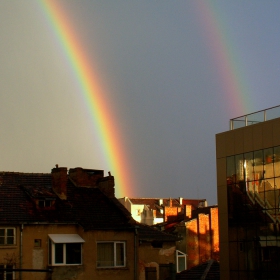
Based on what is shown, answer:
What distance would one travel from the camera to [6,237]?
150ft

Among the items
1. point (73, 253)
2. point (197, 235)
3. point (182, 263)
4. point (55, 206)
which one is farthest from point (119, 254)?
point (197, 235)

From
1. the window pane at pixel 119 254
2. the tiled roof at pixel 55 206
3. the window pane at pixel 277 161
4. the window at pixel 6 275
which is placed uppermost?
the window pane at pixel 277 161

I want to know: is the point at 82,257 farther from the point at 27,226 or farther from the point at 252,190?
the point at 252,190

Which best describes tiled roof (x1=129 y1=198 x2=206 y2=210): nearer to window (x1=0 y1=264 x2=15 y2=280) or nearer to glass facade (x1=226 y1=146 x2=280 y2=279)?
glass facade (x1=226 y1=146 x2=280 y2=279)

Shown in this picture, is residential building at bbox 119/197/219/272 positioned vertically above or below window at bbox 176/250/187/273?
above

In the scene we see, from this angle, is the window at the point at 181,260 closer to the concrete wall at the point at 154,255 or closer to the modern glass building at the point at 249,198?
the concrete wall at the point at 154,255

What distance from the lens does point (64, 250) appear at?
46.5m

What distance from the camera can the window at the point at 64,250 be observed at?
46.2 metres

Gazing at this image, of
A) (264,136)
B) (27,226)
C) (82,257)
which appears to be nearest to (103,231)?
(82,257)

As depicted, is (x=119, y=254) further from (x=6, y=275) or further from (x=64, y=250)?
(x=6, y=275)

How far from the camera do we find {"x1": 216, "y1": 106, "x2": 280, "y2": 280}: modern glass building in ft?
139

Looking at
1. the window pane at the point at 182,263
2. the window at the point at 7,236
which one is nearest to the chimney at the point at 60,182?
the window at the point at 7,236

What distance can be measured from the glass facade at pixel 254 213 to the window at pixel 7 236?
15.3m

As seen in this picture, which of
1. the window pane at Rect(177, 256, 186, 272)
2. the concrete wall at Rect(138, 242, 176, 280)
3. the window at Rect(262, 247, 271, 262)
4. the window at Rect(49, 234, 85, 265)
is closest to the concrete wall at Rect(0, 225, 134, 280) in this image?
the window at Rect(49, 234, 85, 265)
